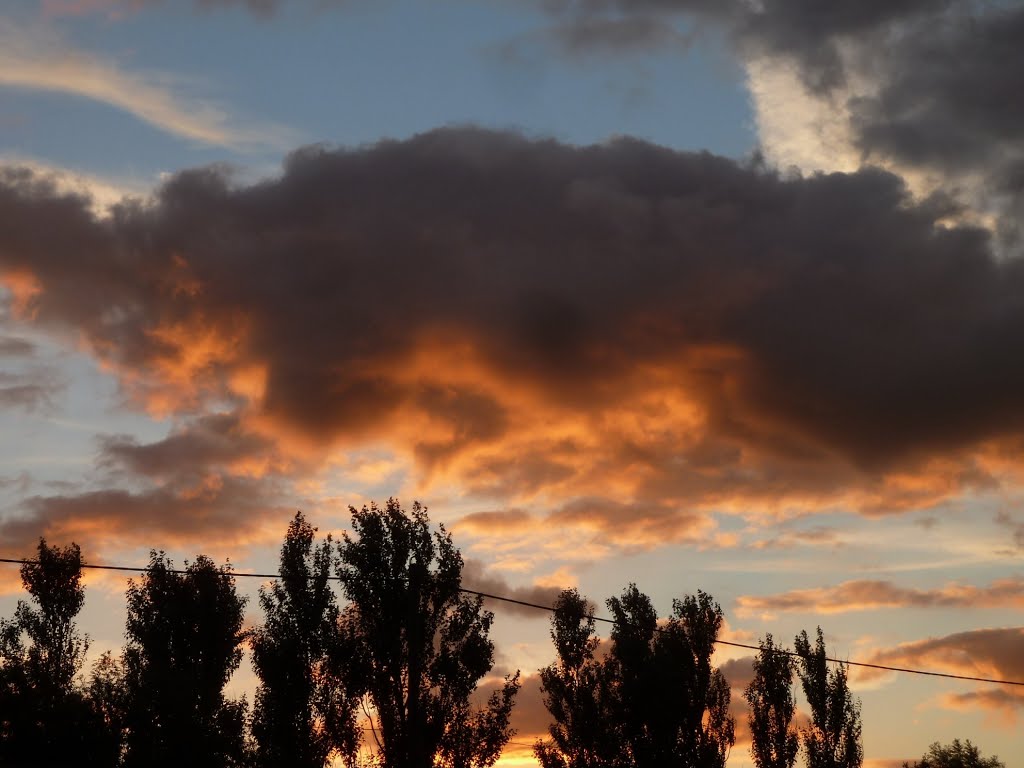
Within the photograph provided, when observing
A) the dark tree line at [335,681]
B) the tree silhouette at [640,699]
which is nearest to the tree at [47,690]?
the dark tree line at [335,681]

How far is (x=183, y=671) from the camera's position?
36375mm

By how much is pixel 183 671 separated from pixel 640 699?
57.8 feet

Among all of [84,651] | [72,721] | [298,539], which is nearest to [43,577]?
[84,651]

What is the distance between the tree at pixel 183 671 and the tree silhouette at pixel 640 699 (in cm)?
1305

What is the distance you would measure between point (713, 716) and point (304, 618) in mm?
17226

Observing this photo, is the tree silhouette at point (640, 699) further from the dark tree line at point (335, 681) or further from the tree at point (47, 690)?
the tree at point (47, 690)

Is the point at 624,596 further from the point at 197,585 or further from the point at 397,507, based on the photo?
the point at 197,585

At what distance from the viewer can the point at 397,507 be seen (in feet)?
121

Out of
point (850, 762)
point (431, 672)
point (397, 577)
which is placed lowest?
point (850, 762)

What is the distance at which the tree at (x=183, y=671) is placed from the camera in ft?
115

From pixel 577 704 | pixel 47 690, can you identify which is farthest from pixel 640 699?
pixel 47 690

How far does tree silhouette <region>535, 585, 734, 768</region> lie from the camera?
136ft

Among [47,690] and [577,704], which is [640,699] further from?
[47,690]

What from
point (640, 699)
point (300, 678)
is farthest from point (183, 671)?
point (640, 699)
